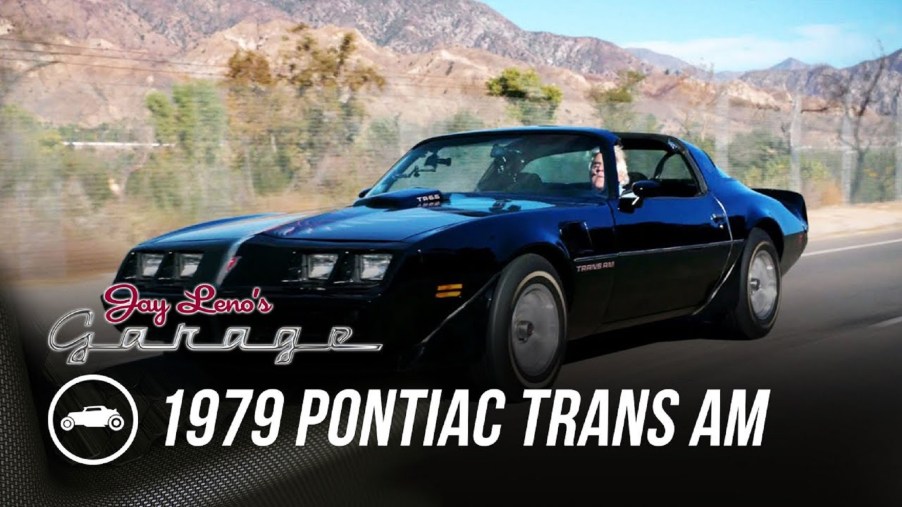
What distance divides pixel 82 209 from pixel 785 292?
23.7 ft

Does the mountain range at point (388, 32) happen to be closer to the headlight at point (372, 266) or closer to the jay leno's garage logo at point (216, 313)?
the jay leno's garage logo at point (216, 313)

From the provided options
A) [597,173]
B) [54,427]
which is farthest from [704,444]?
[54,427]

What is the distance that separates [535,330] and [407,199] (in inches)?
38.9

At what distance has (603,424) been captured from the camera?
5.51 meters

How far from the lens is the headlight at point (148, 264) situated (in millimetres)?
5508

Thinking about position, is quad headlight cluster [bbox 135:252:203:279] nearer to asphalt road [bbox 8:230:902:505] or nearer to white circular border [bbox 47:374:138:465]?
asphalt road [bbox 8:230:902:505]

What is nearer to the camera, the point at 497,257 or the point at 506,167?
the point at 497,257

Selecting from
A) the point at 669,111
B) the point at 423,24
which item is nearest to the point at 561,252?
the point at 669,111

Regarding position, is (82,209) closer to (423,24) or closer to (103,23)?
(103,23)

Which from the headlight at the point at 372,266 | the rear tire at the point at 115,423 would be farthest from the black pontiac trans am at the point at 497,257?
the rear tire at the point at 115,423

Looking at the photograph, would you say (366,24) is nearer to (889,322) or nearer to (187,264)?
(889,322)

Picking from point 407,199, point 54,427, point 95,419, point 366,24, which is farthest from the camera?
point 366,24

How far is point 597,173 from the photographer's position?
271 inches

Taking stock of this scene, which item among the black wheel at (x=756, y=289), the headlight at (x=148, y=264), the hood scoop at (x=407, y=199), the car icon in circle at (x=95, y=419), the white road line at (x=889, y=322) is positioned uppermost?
the car icon in circle at (x=95, y=419)
